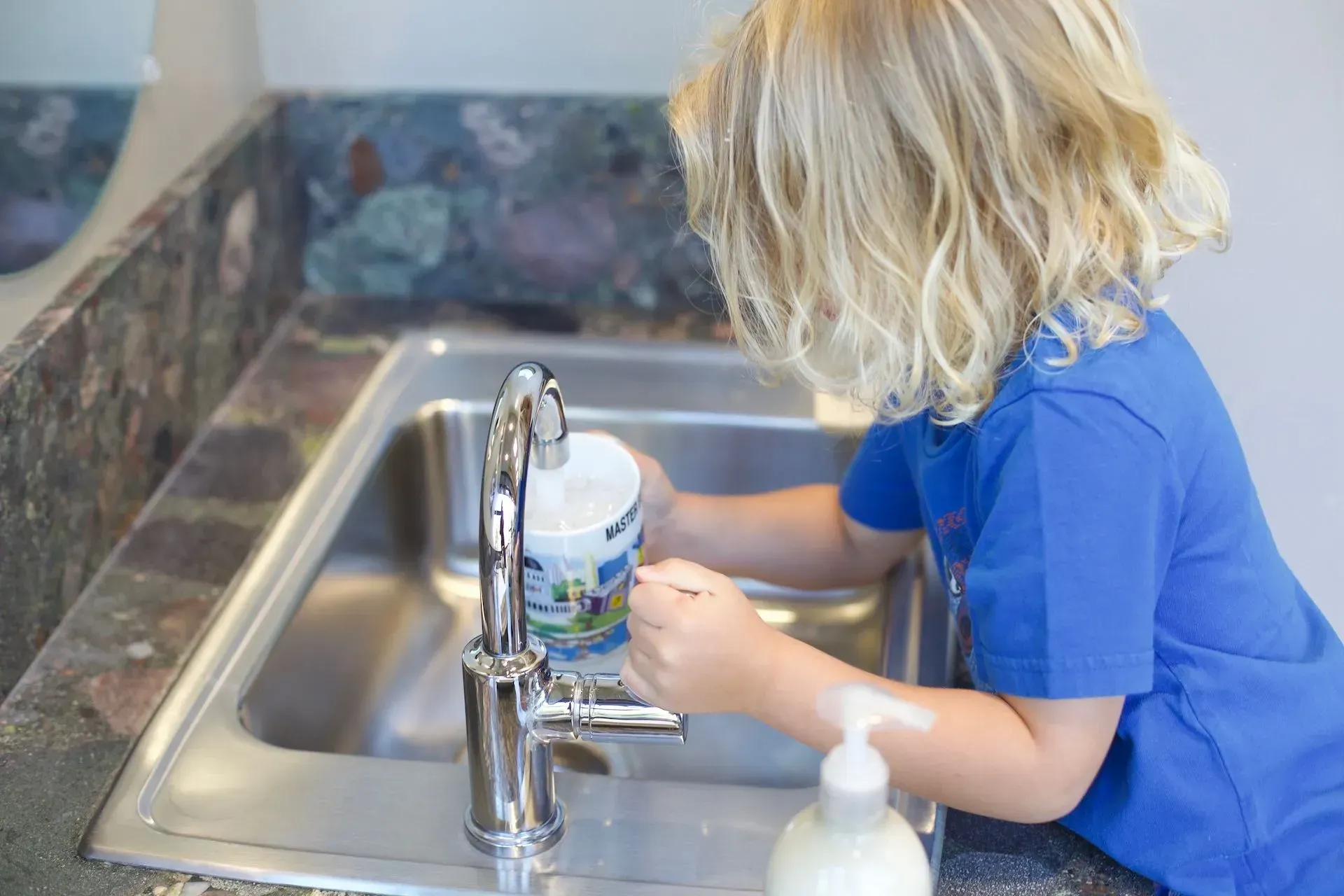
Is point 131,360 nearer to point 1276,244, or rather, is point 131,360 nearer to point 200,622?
point 200,622

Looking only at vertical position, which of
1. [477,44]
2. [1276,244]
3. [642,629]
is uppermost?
[477,44]

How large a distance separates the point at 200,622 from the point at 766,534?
436 mm

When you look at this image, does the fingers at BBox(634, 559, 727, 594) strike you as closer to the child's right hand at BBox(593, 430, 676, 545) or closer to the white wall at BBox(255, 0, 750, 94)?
the child's right hand at BBox(593, 430, 676, 545)

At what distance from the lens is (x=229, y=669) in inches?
36.1

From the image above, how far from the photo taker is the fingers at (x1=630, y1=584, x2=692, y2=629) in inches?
30.9

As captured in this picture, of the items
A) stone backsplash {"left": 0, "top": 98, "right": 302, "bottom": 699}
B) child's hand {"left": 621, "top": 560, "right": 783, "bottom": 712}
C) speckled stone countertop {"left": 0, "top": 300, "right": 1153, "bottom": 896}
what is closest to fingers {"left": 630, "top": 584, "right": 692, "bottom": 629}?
child's hand {"left": 621, "top": 560, "right": 783, "bottom": 712}

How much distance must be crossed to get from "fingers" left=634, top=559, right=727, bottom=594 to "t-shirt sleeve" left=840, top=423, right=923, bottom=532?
0.24 m

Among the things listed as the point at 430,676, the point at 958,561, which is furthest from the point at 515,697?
the point at 430,676

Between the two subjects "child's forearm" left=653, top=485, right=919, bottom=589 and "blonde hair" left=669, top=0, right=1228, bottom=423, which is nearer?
"blonde hair" left=669, top=0, right=1228, bottom=423

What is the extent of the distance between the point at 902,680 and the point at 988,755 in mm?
185

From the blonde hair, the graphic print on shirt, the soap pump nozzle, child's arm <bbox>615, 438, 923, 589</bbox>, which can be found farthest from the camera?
child's arm <bbox>615, 438, 923, 589</bbox>

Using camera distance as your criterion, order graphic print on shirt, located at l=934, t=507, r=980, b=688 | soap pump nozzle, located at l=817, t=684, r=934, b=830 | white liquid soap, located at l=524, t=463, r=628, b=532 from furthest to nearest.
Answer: white liquid soap, located at l=524, t=463, r=628, b=532, graphic print on shirt, located at l=934, t=507, r=980, b=688, soap pump nozzle, located at l=817, t=684, r=934, b=830

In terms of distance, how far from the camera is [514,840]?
2.59 feet

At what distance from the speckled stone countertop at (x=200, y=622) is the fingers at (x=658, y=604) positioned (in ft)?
0.69
